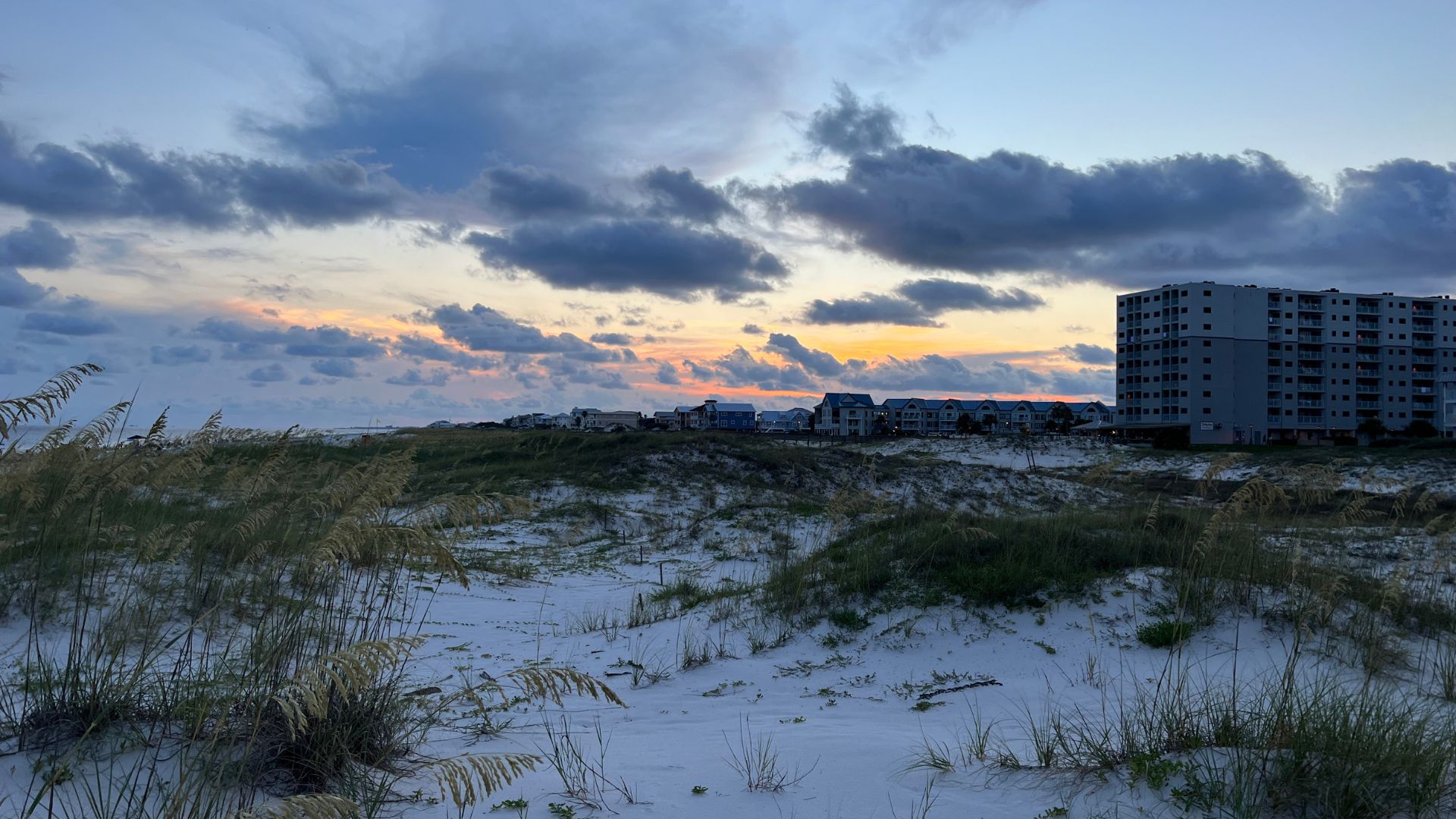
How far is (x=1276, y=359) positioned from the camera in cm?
8544

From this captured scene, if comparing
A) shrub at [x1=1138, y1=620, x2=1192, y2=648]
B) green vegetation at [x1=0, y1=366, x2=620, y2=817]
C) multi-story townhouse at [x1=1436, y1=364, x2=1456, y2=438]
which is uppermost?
multi-story townhouse at [x1=1436, y1=364, x2=1456, y2=438]

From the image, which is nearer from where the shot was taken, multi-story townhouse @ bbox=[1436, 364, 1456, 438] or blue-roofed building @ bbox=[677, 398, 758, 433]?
multi-story townhouse @ bbox=[1436, 364, 1456, 438]

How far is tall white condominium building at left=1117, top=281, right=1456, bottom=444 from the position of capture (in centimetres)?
8238

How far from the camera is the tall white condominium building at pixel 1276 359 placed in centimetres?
8238

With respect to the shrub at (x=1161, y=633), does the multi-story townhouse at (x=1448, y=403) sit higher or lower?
higher

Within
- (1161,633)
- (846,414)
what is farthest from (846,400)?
(1161,633)

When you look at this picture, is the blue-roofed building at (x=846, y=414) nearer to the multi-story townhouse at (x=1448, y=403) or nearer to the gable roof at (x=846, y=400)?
the gable roof at (x=846, y=400)

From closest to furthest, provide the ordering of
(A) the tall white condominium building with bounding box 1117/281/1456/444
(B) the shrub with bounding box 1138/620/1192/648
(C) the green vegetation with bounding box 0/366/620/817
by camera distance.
→ (C) the green vegetation with bounding box 0/366/620/817
(B) the shrub with bounding box 1138/620/1192/648
(A) the tall white condominium building with bounding box 1117/281/1456/444

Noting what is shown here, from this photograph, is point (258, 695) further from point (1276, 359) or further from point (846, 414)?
point (846, 414)

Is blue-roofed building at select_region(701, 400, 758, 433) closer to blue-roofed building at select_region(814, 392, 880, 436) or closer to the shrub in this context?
blue-roofed building at select_region(814, 392, 880, 436)

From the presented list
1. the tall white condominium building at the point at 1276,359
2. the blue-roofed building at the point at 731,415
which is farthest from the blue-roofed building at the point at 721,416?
the tall white condominium building at the point at 1276,359

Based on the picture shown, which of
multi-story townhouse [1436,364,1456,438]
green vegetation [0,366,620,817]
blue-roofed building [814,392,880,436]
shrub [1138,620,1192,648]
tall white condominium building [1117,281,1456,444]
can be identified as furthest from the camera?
blue-roofed building [814,392,880,436]

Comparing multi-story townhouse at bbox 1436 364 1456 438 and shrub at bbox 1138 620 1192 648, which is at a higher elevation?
multi-story townhouse at bbox 1436 364 1456 438

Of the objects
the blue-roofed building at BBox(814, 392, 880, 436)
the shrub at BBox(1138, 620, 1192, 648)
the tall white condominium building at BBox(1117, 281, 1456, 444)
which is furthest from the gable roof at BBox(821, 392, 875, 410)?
the shrub at BBox(1138, 620, 1192, 648)
